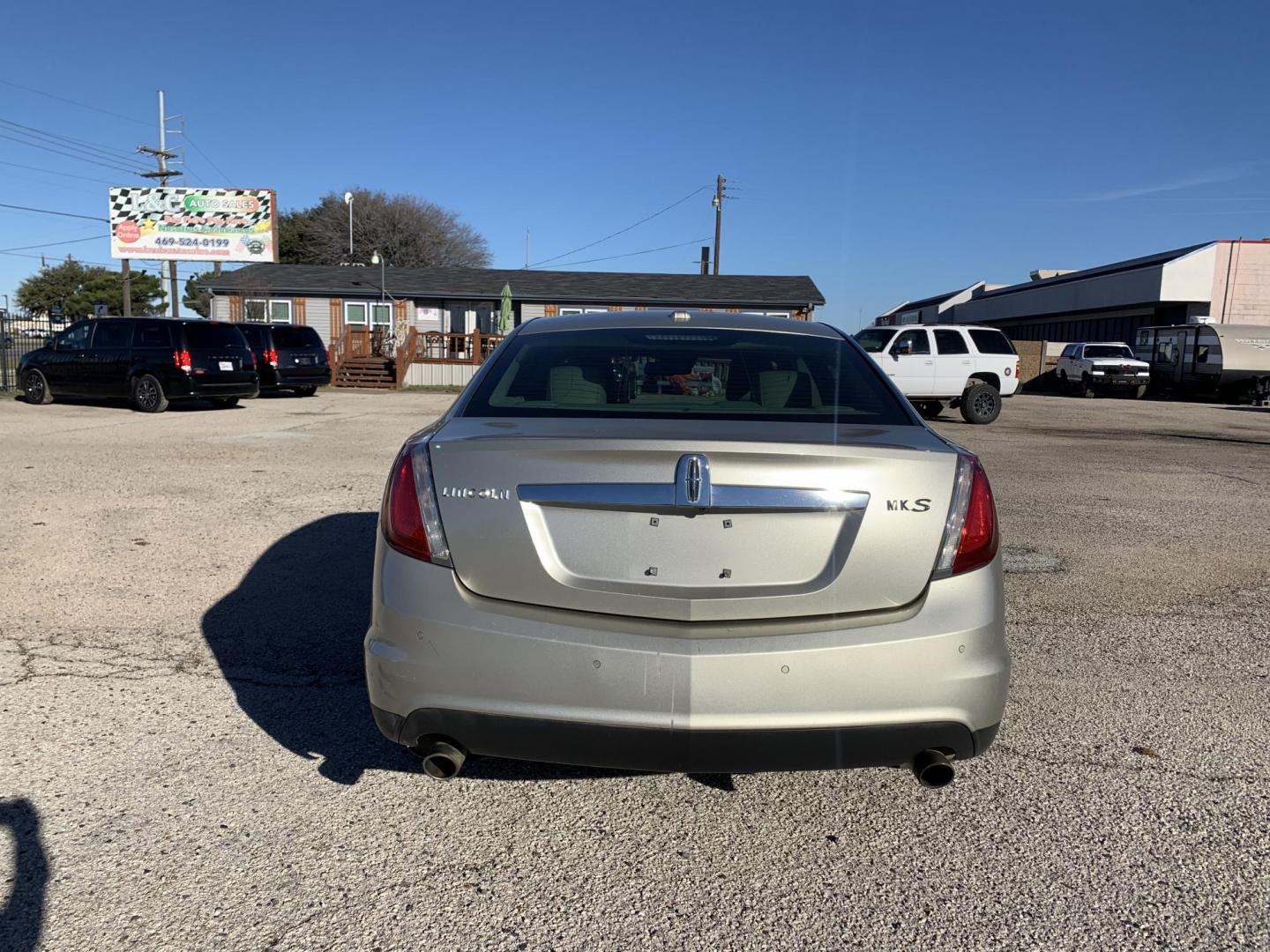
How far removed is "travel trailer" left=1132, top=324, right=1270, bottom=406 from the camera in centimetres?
2797

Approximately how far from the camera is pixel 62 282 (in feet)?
241

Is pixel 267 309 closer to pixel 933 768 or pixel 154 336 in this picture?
pixel 154 336

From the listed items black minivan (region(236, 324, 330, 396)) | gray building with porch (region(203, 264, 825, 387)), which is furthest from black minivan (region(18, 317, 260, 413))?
gray building with porch (region(203, 264, 825, 387))

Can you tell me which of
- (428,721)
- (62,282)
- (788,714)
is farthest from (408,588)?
(62,282)

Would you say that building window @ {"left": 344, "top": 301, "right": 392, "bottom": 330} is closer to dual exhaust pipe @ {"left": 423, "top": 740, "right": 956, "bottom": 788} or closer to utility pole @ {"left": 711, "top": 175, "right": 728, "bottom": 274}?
utility pole @ {"left": 711, "top": 175, "right": 728, "bottom": 274}

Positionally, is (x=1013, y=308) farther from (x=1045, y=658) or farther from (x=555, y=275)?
(x=1045, y=658)

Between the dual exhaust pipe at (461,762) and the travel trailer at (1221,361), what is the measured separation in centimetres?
3116

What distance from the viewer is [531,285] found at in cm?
3759

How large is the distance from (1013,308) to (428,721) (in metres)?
55.9

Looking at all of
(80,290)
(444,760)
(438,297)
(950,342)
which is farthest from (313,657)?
(80,290)

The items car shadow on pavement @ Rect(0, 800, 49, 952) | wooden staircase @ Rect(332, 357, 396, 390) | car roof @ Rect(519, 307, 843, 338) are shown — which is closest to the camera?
car shadow on pavement @ Rect(0, 800, 49, 952)

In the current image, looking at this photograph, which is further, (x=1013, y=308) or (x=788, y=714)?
(x=1013, y=308)

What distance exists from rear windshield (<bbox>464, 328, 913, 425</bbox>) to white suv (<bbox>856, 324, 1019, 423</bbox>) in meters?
15.4

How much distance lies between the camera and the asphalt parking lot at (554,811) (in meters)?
2.35
